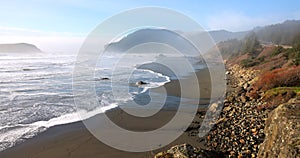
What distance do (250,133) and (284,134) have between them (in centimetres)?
552

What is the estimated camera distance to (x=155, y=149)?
885cm

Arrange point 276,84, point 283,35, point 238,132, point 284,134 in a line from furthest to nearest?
1. point 283,35
2. point 276,84
3. point 238,132
4. point 284,134

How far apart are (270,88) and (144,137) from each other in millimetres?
11493

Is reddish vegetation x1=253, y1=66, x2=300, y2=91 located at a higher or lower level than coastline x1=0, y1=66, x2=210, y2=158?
higher

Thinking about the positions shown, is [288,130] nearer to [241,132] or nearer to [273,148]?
[273,148]

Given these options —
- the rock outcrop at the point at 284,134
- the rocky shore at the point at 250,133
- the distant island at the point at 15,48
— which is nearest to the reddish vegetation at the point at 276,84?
the rocky shore at the point at 250,133

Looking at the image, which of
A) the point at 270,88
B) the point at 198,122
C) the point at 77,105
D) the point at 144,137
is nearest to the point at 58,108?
the point at 77,105

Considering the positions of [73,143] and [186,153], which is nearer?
[186,153]

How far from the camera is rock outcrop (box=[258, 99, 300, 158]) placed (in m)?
4.07

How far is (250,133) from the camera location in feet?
31.6

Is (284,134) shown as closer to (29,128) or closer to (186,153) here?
(186,153)

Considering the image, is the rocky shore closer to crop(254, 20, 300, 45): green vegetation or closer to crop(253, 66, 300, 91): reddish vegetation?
crop(253, 66, 300, 91): reddish vegetation

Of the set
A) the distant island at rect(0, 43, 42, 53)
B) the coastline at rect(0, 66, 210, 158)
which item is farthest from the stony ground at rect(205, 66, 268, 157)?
the distant island at rect(0, 43, 42, 53)

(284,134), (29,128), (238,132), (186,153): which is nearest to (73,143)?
(29,128)
